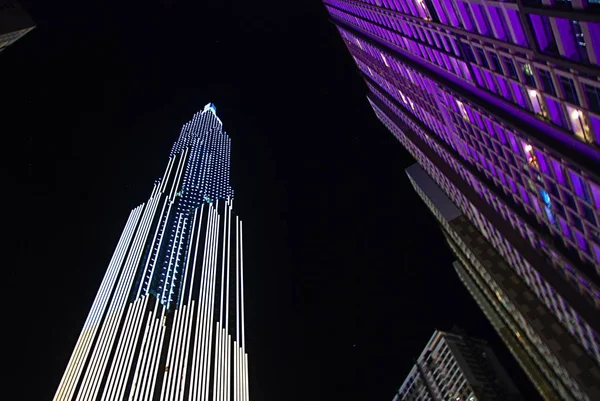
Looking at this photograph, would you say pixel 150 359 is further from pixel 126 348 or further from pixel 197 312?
pixel 197 312

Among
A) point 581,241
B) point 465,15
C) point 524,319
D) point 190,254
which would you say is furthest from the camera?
point 190,254

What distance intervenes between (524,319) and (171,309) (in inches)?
2728

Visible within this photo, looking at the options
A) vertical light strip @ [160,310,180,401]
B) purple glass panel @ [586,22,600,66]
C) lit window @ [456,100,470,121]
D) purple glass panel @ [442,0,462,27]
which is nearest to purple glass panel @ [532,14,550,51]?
purple glass panel @ [586,22,600,66]

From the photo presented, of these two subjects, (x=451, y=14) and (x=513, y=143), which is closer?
(x=513, y=143)

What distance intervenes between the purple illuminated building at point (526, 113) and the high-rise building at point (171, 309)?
5770cm

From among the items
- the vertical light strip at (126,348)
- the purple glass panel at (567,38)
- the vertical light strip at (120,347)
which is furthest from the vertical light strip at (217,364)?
the purple glass panel at (567,38)

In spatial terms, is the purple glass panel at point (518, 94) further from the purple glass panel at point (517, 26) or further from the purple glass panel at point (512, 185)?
the purple glass panel at point (512, 185)

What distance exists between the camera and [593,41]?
20.6m

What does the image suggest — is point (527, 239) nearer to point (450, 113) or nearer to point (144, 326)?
point (450, 113)

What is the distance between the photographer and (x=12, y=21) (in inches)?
2136

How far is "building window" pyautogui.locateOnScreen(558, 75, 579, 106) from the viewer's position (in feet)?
79.3

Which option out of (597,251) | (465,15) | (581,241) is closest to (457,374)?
(581,241)

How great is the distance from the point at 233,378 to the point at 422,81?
66.5 m

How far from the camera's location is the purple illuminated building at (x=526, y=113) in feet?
77.9
